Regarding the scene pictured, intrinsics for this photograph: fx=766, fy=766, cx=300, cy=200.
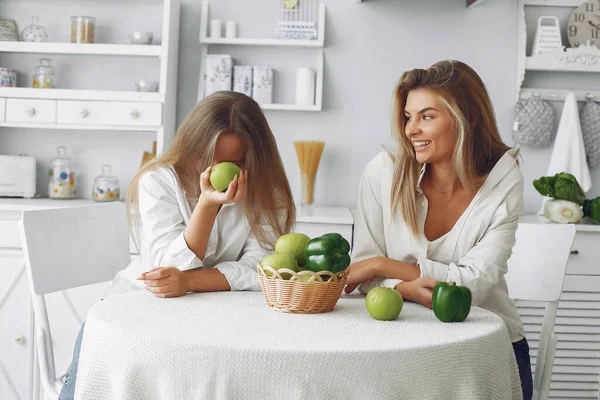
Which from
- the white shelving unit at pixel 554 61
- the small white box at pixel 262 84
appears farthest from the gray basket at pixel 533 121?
the small white box at pixel 262 84

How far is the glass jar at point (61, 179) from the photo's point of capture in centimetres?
363

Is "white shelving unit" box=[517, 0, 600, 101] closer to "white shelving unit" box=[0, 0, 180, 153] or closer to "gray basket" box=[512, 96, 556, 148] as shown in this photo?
"gray basket" box=[512, 96, 556, 148]

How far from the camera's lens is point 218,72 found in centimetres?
362

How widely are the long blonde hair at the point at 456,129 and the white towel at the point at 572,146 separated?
5.29ft

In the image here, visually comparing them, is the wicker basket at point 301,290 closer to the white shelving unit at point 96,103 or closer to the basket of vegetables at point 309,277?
the basket of vegetables at point 309,277

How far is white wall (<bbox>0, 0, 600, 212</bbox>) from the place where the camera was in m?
3.71

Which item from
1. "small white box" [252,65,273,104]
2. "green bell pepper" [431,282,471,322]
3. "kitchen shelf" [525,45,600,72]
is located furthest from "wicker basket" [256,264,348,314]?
"kitchen shelf" [525,45,600,72]

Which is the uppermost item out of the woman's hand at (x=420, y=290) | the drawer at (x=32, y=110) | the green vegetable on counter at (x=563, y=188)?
the drawer at (x=32, y=110)

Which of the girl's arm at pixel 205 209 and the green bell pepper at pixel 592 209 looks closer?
the girl's arm at pixel 205 209

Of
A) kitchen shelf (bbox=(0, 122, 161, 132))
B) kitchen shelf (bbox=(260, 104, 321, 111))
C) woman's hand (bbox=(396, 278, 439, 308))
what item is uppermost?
kitchen shelf (bbox=(260, 104, 321, 111))

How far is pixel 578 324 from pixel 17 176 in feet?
8.53

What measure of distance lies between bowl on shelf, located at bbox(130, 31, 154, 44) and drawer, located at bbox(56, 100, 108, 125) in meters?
0.32

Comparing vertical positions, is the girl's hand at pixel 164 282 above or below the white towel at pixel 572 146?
below

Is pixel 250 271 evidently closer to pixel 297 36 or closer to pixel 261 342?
pixel 261 342
